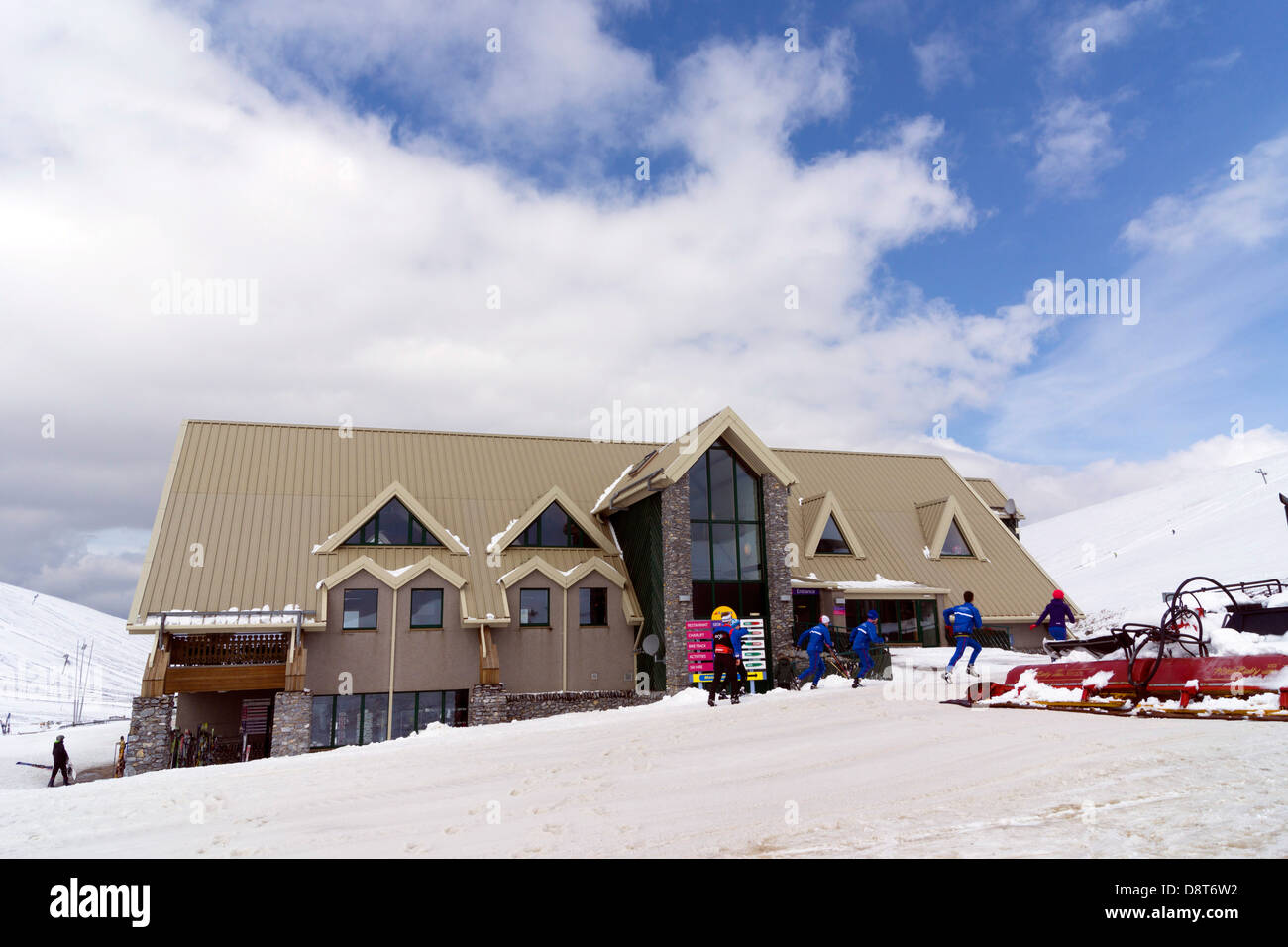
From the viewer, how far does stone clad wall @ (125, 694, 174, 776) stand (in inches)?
761

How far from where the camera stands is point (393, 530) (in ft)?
80.2

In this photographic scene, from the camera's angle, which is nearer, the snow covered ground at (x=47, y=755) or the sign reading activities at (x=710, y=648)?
the sign reading activities at (x=710, y=648)

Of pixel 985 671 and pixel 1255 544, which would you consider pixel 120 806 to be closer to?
pixel 985 671

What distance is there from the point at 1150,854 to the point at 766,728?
664cm

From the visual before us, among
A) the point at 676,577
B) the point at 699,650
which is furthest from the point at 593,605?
the point at 699,650

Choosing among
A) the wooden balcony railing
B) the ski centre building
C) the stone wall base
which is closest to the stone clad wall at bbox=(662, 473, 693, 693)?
the ski centre building

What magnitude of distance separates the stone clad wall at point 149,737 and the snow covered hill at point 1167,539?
138 ft

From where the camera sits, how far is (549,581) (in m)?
24.4

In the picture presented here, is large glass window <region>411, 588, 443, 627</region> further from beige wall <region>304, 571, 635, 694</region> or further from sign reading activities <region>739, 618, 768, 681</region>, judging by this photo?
sign reading activities <region>739, 618, 768, 681</region>

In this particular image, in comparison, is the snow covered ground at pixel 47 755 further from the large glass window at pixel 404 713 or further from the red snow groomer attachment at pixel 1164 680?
the red snow groomer attachment at pixel 1164 680

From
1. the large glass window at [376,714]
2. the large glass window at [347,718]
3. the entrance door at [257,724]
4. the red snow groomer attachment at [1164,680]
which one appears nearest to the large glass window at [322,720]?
the large glass window at [376,714]

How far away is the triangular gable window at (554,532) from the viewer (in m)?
25.5
